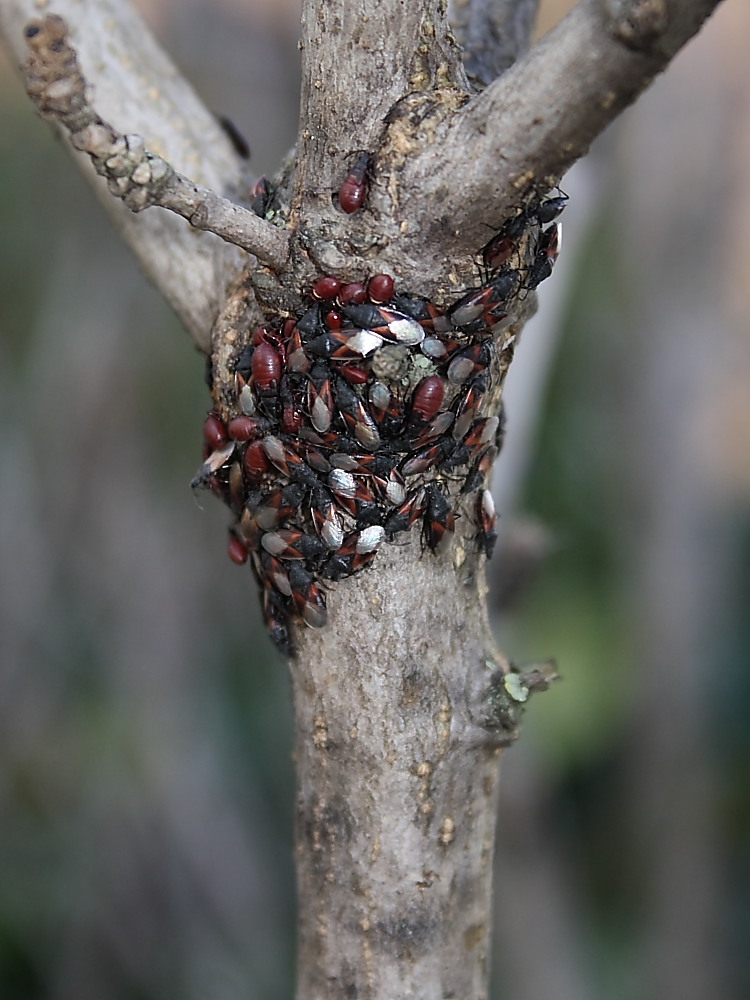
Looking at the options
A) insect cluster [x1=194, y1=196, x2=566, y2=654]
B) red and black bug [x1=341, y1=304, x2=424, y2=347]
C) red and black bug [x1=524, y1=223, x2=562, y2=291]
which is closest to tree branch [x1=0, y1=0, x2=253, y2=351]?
insect cluster [x1=194, y1=196, x2=566, y2=654]

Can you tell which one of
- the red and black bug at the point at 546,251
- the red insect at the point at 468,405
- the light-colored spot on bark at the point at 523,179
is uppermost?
the red and black bug at the point at 546,251

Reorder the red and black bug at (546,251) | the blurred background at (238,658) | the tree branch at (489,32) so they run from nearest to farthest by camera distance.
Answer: the red and black bug at (546,251) < the tree branch at (489,32) < the blurred background at (238,658)

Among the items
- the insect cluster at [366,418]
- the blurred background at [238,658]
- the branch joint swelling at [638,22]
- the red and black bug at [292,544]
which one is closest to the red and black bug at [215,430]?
the insect cluster at [366,418]

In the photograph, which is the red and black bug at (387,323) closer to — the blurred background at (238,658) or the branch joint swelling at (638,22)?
the branch joint swelling at (638,22)

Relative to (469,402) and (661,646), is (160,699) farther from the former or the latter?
(469,402)

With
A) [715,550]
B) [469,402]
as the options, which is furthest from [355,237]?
[715,550]

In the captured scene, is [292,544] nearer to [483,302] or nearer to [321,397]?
[321,397]
